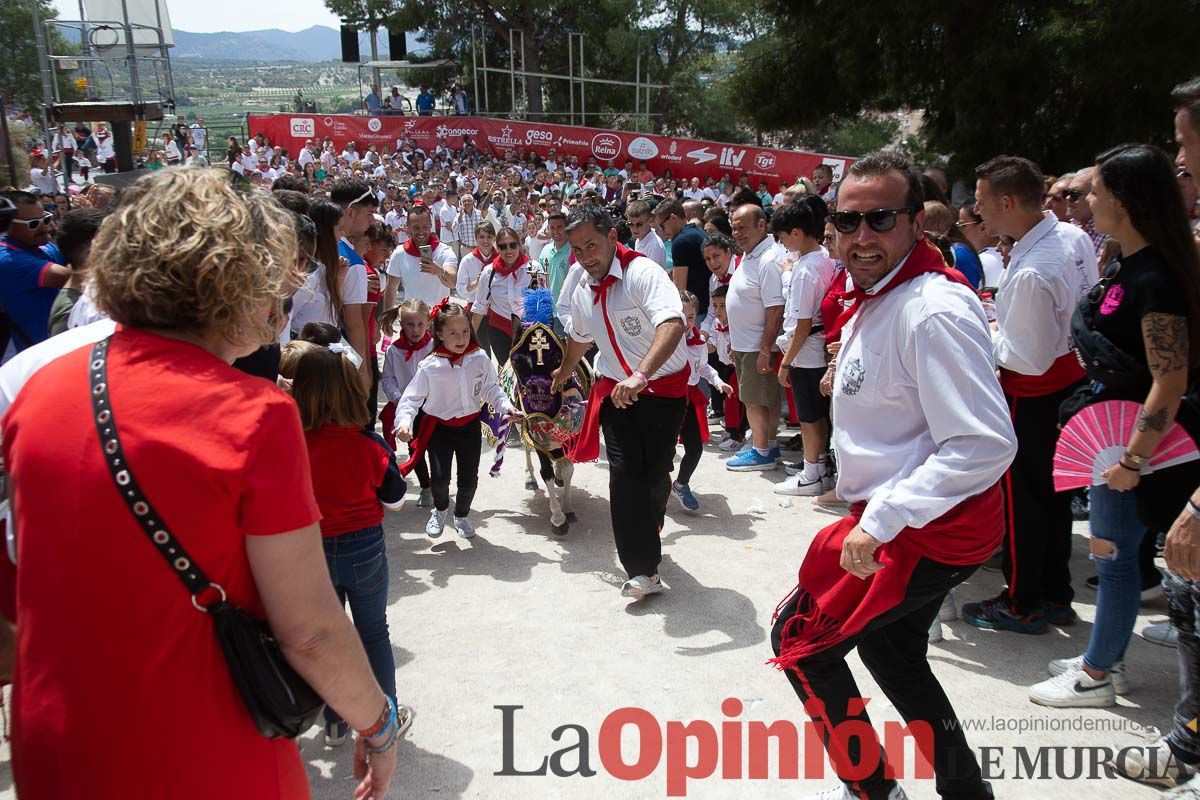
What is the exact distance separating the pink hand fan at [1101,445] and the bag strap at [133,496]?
9.88 ft

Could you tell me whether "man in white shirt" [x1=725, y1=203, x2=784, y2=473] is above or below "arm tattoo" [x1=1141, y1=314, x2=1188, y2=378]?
below

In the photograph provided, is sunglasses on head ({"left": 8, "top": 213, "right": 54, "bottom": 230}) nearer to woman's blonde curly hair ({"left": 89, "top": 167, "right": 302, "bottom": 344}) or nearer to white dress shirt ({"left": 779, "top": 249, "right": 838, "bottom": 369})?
woman's blonde curly hair ({"left": 89, "top": 167, "right": 302, "bottom": 344})

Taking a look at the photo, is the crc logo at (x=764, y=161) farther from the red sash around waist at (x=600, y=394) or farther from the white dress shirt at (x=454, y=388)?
the red sash around waist at (x=600, y=394)

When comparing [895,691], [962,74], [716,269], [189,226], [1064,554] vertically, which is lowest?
[1064,554]

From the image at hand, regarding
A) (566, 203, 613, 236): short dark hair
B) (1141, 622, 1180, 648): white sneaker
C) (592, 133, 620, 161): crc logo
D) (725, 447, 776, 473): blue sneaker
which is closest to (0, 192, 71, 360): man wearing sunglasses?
(566, 203, 613, 236): short dark hair

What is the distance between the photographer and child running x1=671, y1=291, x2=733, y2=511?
18.7 feet

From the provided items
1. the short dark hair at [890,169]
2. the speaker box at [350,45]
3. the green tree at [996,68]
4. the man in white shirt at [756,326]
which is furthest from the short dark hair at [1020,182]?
the speaker box at [350,45]

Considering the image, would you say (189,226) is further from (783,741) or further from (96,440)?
(783,741)

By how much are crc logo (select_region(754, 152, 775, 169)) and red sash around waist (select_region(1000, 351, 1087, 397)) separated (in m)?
20.4

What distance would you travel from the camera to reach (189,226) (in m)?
1.57

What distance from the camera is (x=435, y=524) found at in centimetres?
581

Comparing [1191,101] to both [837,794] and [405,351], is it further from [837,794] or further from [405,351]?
[405,351]

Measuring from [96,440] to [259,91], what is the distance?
395 ft

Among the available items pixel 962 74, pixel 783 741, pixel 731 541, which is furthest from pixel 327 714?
pixel 962 74
